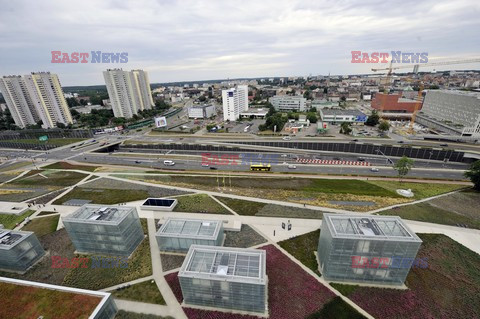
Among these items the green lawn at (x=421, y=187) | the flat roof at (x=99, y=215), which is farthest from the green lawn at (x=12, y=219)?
A: the green lawn at (x=421, y=187)

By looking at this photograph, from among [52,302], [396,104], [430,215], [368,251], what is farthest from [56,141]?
[396,104]

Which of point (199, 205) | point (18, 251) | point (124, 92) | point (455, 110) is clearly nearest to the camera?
point (18, 251)

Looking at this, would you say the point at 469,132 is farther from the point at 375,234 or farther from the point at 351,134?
the point at 375,234

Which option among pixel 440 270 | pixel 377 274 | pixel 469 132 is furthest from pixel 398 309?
pixel 469 132

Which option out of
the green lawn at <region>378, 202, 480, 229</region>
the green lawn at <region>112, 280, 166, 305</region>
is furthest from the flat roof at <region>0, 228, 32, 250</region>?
the green lawn at <region>378, 202, 480, 229</region>

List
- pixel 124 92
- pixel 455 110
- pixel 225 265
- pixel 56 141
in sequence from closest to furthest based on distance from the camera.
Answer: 1. pixel 225 265
2. pixel 455 110
3. pixel 56 141
4. pixel 124 92

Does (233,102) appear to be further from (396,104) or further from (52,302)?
(52,302)

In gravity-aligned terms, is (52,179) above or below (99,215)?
below

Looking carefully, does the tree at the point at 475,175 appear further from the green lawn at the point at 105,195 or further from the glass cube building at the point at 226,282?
the green lawn at the point at 105,195
